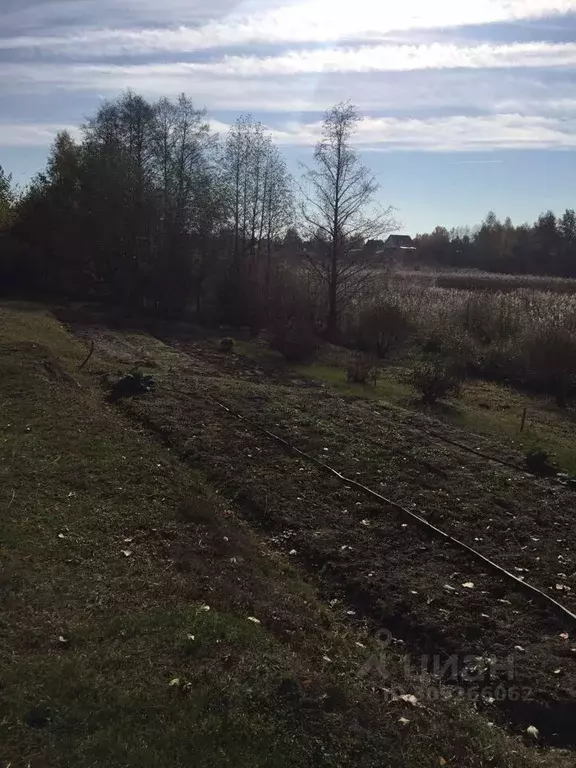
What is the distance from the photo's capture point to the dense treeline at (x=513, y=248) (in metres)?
82.0

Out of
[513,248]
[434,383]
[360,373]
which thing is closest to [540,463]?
[434,383]

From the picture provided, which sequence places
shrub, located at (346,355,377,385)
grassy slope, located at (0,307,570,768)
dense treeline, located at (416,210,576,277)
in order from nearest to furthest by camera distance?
grassy slope, located at (0,307,570,768)
shrub, located at (346,355,377,385)
dense treeline, located at (416,210,576,277)

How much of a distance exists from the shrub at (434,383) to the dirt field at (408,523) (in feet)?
7.62

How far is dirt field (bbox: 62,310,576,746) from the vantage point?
24.1 ft

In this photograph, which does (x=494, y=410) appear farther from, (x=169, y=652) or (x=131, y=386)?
(x=169, y=652)

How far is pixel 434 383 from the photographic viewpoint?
793 inches

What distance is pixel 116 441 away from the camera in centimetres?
1231

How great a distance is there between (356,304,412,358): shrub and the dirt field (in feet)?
35.8

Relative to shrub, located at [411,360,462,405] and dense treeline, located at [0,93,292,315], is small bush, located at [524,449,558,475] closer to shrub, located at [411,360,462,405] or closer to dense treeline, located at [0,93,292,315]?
shrub, located at [411,360,462,405]

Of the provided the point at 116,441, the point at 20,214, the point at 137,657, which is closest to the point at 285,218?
the point at 20,214

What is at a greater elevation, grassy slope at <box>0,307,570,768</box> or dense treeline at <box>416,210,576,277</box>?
dense treeline at <box>416,210,576,277</box>

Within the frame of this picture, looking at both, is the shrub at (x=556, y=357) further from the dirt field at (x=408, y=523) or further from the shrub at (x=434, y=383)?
the dirt field at (x=408, y=523)

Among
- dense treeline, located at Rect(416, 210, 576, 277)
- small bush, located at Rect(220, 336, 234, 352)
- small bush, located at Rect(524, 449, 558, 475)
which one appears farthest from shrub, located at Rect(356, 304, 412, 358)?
dense treeline, located at Rect(416, 210, 576, 277)

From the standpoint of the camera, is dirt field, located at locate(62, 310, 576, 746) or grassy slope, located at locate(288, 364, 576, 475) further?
grassy slope, located at locate(288, 364, 576, 475)
